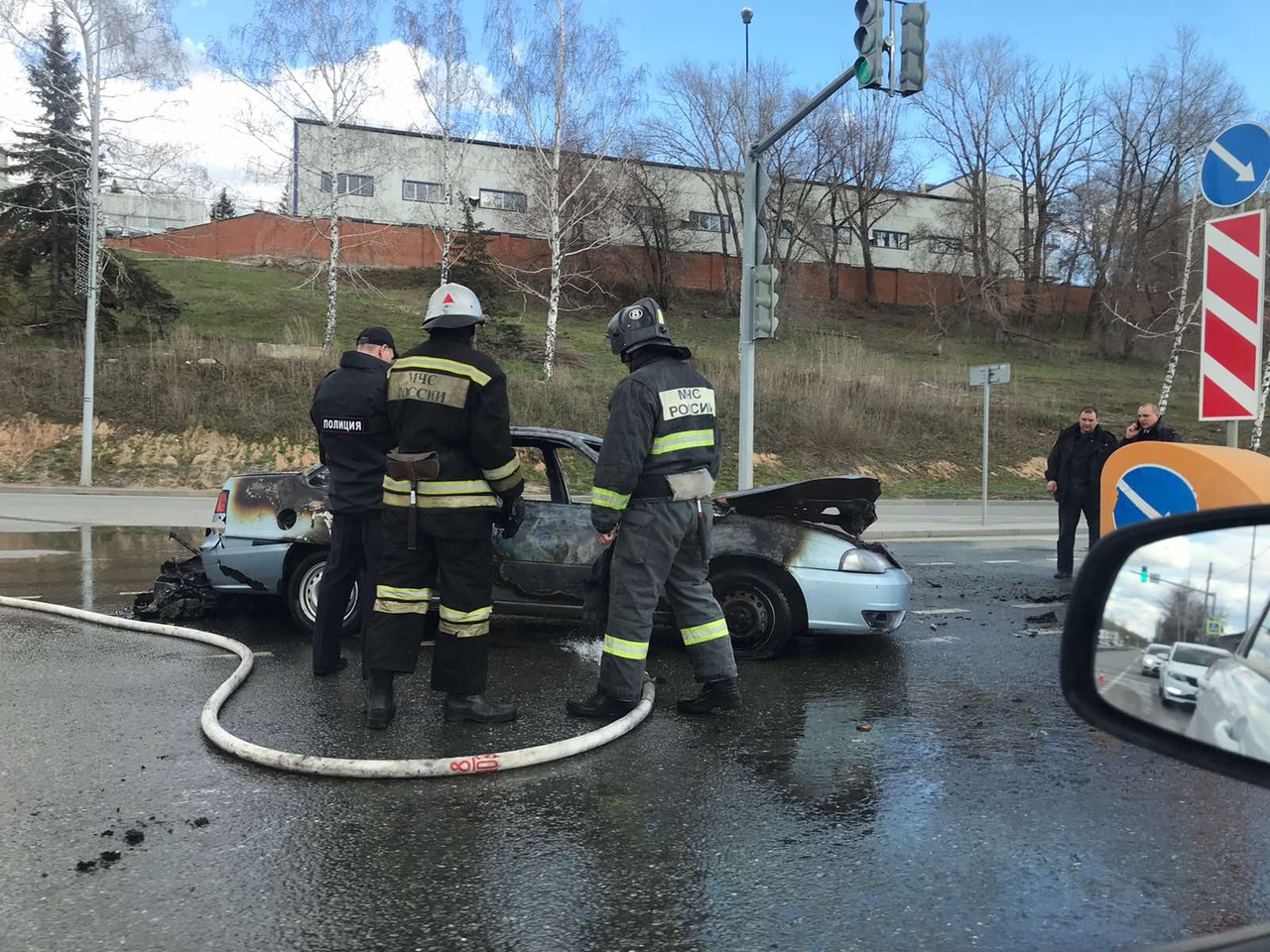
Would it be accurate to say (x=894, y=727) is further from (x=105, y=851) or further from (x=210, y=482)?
(x=210, y=482)

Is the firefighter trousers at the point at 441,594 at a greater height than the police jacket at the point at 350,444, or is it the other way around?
the police jacket at the point at 350,444

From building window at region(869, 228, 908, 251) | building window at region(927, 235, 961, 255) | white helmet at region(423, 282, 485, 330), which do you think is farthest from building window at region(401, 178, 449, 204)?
white helmet at region(423, 282, 485, 330)

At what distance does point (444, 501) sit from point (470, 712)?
1038 millimetres

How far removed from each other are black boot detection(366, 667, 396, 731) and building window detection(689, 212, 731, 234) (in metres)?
46.0

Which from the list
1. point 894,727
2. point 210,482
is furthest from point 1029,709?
point 210,482

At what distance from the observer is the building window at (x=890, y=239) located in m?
57.4

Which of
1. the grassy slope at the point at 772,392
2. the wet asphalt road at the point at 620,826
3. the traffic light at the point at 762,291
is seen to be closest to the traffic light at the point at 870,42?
the traffic light at the point at 762,291

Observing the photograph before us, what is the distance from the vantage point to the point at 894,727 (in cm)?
477

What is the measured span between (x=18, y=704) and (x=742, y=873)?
12.5 ft

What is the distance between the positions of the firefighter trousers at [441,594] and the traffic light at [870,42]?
25.6 feet

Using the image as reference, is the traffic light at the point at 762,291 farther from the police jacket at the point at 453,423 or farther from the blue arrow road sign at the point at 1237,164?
the police jacket at the point at 453,423

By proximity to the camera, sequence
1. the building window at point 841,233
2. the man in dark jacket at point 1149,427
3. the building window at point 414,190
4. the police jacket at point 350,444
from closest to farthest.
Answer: the police jacket at point 350,444 → the man in dark jacket at point 1149,427 → the building window at point 414,190 → the building window at point 841,233

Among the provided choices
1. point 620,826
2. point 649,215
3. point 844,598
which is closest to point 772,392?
point 649,215

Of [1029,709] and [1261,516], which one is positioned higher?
[1261,516]
